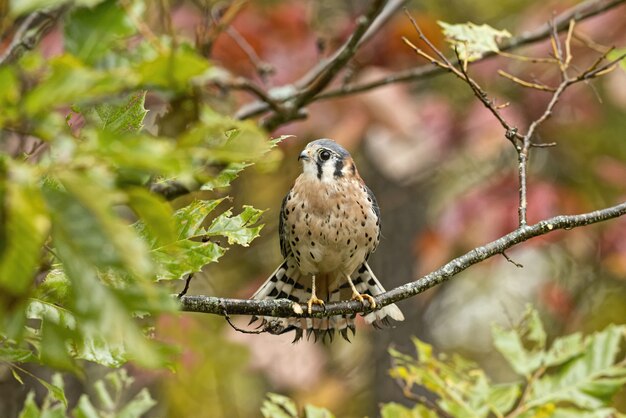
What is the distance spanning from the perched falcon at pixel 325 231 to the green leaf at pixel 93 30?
2.04 meters

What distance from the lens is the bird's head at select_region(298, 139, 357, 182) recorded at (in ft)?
10.7

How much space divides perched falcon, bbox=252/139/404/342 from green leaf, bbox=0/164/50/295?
2.17 m

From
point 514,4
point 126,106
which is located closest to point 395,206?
point 514,4

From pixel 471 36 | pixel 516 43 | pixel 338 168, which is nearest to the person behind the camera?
pixel 471 36

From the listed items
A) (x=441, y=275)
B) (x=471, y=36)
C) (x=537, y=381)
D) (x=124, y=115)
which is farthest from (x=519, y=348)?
(x=124, y=115)

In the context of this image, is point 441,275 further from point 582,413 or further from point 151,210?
point 151,210

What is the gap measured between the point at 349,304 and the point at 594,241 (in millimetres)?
3492

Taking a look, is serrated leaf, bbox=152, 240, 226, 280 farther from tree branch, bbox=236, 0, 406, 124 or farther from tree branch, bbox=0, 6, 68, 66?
tree branch, bbox=236, 0, 406, 124

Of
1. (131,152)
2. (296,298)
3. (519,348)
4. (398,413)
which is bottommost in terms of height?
(131,152)

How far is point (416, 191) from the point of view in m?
6.29

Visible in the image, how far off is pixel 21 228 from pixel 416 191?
5473 mm

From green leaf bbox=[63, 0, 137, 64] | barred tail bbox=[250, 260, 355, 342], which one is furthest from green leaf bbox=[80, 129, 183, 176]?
barred tail bbox=[250, 260, 355, 342]

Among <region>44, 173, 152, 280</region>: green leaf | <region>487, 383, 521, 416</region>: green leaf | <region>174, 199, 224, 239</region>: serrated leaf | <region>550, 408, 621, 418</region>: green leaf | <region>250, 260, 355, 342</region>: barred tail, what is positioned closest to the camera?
<region>44, 173, 152, 280</region>: green leaf

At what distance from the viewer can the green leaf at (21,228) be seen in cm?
93
